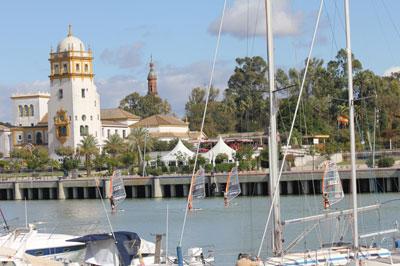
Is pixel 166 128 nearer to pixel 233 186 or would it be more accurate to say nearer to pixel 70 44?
pixel 70 44

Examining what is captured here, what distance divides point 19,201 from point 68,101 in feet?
132

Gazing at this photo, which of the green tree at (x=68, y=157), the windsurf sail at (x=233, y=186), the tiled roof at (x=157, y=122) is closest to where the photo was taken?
the windsurf sail at (x=233, y=186)

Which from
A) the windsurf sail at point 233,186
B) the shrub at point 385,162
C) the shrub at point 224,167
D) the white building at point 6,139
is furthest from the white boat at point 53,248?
the white building at point 6,139

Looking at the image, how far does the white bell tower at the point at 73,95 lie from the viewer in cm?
14350

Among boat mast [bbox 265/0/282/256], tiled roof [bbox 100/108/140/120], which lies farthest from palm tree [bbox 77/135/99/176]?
boat mast [bbox 265/0/282/256]

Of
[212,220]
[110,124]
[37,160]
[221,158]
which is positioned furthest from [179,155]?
[212,220]

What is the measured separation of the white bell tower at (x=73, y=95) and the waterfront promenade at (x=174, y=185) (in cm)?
2856

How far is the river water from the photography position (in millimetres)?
41438

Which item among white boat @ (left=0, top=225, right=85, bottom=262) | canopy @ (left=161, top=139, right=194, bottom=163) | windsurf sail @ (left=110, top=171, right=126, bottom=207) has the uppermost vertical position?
canopy @ (left=161, top=139, right=194, bottom=163)

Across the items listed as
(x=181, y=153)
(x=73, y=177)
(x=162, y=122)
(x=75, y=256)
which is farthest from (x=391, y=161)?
(x=162, y=122)

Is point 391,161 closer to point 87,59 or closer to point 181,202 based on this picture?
point 181,202

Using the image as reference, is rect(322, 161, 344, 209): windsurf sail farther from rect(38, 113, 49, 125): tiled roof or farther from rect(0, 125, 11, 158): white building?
rect(0, 125, 11, 158): white building

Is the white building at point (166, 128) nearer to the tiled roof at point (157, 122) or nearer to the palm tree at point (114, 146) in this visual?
the tiled roof at point (157, 122)

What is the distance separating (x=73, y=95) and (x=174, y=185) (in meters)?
49.2
